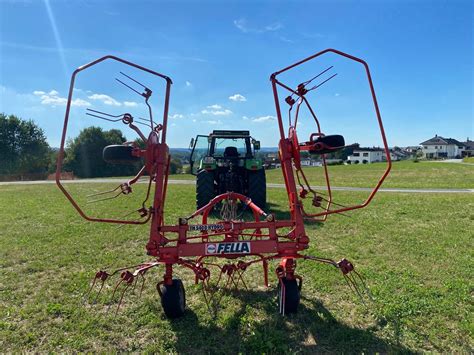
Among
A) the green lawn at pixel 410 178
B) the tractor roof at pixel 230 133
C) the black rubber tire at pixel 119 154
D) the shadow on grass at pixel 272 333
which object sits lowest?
the shadow on grass at pixel 272 333

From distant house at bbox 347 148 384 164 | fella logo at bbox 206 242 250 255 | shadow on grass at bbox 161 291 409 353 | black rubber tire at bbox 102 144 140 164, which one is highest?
distant house at bbox 347 148 384 164

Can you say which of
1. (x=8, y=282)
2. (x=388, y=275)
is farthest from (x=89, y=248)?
(x=388, y=275)

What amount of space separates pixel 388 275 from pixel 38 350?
4.11 meters

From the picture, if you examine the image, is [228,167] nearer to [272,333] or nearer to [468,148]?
[272,333]

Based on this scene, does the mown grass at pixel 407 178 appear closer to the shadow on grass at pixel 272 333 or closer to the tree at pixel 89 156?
the shadow on grass at pixel 272 333

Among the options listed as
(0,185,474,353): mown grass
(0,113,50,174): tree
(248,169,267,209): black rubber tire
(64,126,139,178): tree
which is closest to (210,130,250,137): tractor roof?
(248,169,267,209): black rubber tire

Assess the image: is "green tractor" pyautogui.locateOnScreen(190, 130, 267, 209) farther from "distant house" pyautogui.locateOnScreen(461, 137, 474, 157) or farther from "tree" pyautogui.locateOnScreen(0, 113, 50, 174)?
"distant house" pyautogui.locateOnScreen(461, 137, 474, 157)

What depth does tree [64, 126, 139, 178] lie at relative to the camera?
4772cm

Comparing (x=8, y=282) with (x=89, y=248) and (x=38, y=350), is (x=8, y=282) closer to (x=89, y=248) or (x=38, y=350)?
(x=89, y=248)

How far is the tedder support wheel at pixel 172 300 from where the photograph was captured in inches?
128

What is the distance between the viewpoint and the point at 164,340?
117 inches

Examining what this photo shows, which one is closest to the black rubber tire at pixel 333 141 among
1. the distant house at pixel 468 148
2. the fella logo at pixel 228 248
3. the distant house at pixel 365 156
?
the fella logo at pixel 228 248

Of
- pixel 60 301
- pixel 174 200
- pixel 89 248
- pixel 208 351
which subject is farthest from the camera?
pixel 174 200

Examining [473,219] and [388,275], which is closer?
[388,275]
